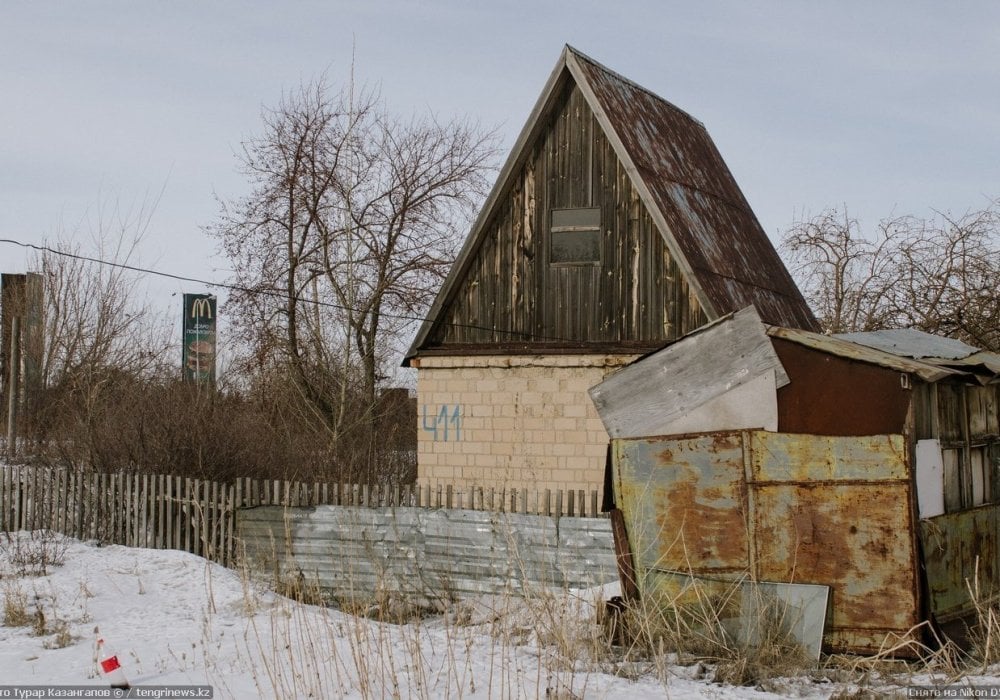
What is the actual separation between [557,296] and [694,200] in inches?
138

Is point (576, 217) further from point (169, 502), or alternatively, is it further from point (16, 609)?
point (16, 609)

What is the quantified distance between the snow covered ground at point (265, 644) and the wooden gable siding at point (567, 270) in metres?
5.09

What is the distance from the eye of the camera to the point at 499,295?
1531 centimetres

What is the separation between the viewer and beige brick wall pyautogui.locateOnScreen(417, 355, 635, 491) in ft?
47.0

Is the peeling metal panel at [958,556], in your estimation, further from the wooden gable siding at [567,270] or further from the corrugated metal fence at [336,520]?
the wooden gable siding at [567,270]

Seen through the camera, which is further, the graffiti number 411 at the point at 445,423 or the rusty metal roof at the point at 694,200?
the graffiti number 411 at the point at 445,423

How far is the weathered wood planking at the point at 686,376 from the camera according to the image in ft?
27.8

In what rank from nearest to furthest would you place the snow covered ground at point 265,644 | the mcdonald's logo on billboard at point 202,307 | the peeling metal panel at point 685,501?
the snow covered ground at point 265,644, the peeling metal panel at point 685,501, the mcdonald's logo on billboard at point 202,307

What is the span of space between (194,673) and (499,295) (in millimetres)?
8779

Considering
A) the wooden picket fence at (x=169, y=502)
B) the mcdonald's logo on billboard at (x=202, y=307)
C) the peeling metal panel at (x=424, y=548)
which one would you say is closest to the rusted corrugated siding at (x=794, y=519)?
the peeling metal panel at (x=424, y=548)

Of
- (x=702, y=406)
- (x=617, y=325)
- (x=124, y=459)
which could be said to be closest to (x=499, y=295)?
(x=617, y=325)

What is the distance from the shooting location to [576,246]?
1505 cm

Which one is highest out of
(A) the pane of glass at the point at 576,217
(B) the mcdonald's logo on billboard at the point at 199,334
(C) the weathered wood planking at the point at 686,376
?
(A) the pane of glass at the point at 576,217

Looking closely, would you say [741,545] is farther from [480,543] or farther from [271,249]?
[271,249]
